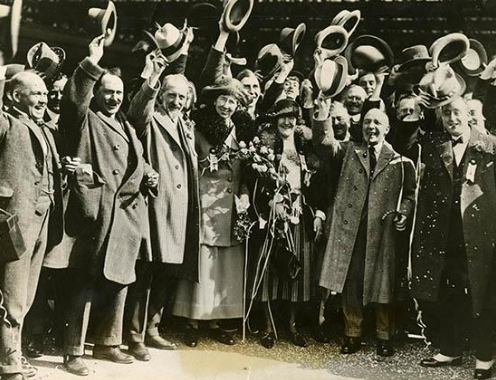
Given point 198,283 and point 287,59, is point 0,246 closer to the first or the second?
point 198,283

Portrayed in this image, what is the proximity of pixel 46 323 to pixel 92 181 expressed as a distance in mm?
1105

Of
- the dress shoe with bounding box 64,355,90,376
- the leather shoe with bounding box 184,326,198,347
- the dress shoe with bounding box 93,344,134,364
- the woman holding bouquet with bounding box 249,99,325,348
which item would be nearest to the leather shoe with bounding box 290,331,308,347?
the woman holding bouquet with bounding box 249,99,325,348

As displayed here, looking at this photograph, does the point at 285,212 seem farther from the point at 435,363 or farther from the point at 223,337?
the point at 435,363

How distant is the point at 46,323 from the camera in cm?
492

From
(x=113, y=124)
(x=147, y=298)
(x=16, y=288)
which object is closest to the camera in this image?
(x=16, y=288)

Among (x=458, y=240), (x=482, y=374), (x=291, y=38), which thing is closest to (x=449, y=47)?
(x=291, y=38)

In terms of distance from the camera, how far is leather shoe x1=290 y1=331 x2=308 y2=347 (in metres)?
4.99

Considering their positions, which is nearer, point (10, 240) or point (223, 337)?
point (10, 240)

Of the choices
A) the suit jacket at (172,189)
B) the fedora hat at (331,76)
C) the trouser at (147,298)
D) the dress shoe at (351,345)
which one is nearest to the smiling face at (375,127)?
the fedora hat at (331,76)

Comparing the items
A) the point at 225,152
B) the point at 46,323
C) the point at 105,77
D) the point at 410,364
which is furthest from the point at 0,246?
the point at 410,364

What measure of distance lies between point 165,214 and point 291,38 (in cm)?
162

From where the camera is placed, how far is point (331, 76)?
5012 millimetres

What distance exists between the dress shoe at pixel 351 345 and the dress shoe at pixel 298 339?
0.98 ft

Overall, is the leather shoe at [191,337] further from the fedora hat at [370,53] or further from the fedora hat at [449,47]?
the fedora hat at [449,47]
